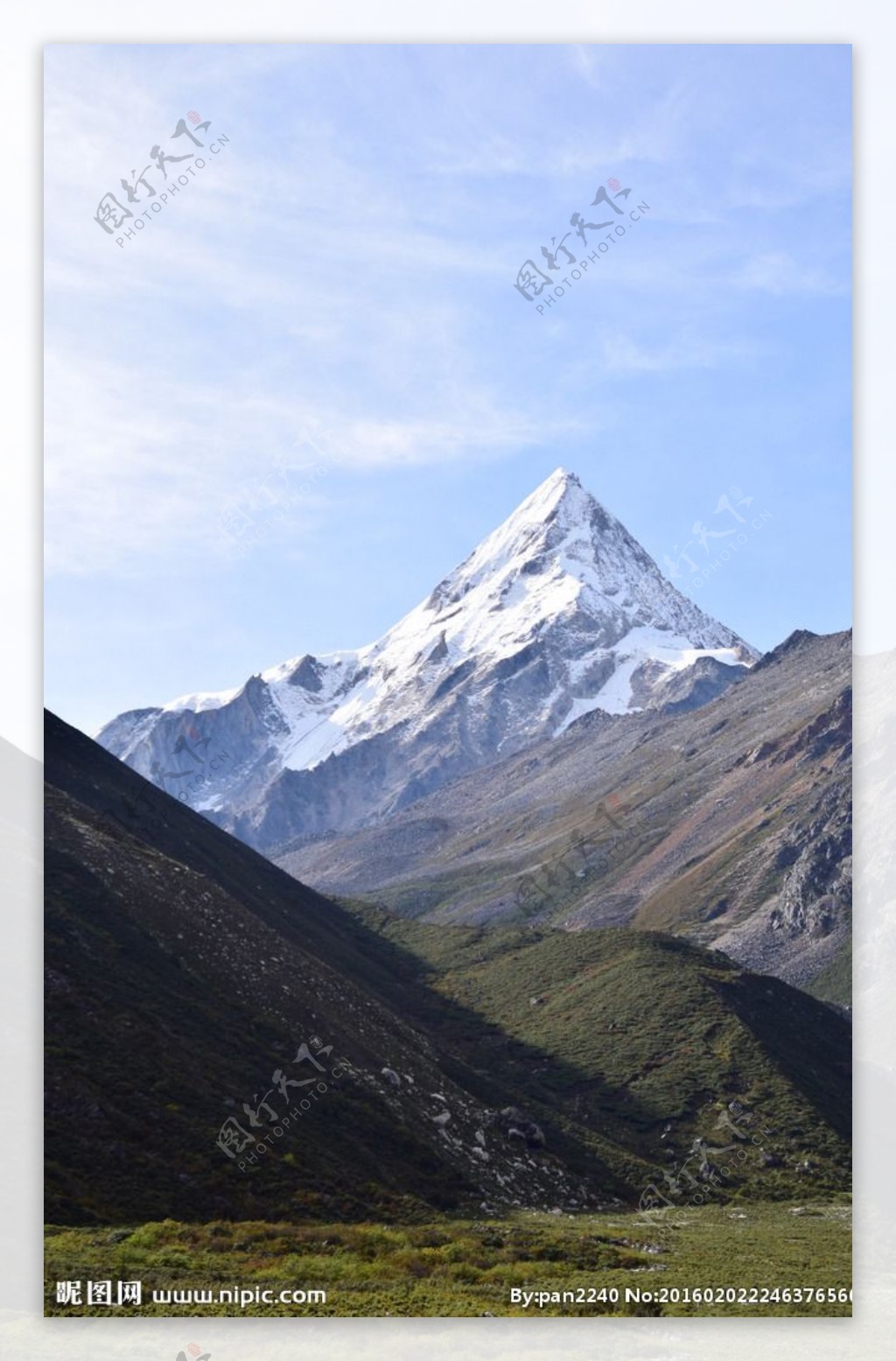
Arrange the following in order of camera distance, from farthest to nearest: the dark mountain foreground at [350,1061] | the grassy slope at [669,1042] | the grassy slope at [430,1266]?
the grassy slope at [669,1042]
the dark mountain foreground at [350,1061]
the grassy slope at [430,1266]

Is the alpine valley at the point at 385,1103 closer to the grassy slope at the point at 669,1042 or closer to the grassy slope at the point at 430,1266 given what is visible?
the grassy slope at the point at 430,1266

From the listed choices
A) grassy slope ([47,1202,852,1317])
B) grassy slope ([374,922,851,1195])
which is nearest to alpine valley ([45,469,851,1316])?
grassy slope ([47,1202,852,1317])

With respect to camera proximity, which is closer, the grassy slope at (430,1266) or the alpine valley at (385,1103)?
the grassy slope at (430,1266)

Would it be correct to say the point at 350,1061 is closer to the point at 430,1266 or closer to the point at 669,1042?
the point at 430,1266

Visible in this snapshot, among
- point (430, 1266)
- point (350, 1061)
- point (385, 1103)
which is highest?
point (350, 1061)

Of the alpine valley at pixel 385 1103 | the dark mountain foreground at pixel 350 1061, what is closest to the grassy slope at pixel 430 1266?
the alpine valley at pixel 385 1103

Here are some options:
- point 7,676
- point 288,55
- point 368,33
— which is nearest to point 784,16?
point 368,33

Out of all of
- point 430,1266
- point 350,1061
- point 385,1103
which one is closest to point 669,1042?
point 350,1061

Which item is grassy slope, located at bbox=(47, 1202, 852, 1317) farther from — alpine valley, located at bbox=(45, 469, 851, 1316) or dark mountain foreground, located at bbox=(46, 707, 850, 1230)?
dark mountain foreground, located at bbox=(46, 707, 850, 1230)
